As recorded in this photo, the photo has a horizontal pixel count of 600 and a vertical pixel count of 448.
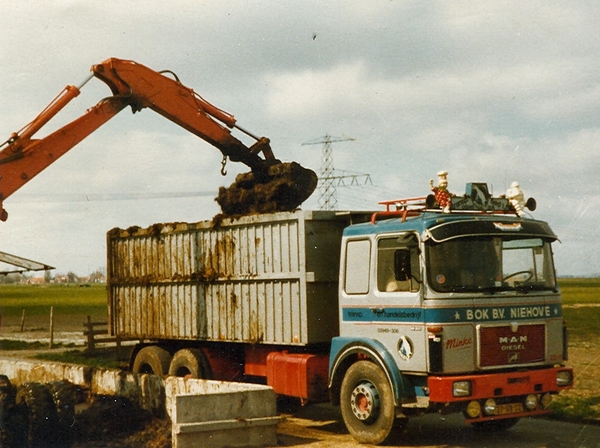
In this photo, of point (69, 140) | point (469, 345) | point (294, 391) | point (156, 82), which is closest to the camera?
point (469, 345)

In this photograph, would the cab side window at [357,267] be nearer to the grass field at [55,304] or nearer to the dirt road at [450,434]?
the dirt road at [450,434]

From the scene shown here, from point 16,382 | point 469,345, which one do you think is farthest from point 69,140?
point 469,345

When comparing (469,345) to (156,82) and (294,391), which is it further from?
(156,82)

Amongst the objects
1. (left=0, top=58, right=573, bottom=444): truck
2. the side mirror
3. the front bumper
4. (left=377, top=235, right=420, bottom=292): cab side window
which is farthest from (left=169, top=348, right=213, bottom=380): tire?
the front bumper

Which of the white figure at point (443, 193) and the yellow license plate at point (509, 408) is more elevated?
the white figure at point (443, 193)

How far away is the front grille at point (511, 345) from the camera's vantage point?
9250 mm

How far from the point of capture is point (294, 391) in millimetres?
10969

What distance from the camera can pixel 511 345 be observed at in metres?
9.45

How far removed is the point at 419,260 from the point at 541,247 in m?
1.81

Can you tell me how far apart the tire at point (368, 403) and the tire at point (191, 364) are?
3529 millimetres

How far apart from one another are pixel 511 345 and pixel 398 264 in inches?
66.5

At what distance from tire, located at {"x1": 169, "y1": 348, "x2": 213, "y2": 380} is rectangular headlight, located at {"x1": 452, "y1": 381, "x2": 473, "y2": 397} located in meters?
5.12

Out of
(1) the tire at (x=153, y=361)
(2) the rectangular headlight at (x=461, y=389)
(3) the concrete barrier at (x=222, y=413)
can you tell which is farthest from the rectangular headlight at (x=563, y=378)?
(1) the tire at (x=153, y=361)

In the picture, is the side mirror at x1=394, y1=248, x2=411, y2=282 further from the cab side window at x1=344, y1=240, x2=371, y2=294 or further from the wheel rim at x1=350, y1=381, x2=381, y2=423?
the wheel rim at x1=350, y1=381, x2=381, y2=423
